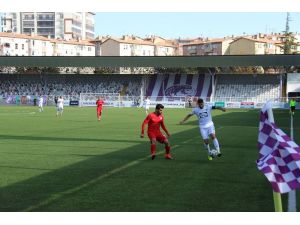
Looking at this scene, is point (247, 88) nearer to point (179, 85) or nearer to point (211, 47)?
point (179, 85)

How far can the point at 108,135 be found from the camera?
25.3 m

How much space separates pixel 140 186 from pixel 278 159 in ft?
21.1

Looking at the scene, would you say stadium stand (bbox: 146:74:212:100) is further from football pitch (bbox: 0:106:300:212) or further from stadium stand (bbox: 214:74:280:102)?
football pitch (bbox: 0:106:300:212)

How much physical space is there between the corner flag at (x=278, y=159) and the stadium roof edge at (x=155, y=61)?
2609 inches

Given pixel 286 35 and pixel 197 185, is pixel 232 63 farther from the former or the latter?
pixel 197 185

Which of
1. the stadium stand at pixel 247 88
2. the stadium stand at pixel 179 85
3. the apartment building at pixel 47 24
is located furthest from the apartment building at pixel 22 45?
the stadium stand at pixel 247 88

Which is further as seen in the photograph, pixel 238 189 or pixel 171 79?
pixel 171 79

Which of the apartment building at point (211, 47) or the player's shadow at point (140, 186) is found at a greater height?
the apartment building at point (211, 47)

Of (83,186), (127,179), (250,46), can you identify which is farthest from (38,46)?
(83,186)

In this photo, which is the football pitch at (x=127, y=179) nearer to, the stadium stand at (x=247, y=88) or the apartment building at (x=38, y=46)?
the stadium stand at (x=247, y=88)

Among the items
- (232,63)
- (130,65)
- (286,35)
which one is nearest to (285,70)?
(232,63)

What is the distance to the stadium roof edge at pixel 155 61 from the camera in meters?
70.1

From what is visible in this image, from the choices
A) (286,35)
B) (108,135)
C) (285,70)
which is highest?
(286,35)

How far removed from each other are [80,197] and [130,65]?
Answer: 66701mm
